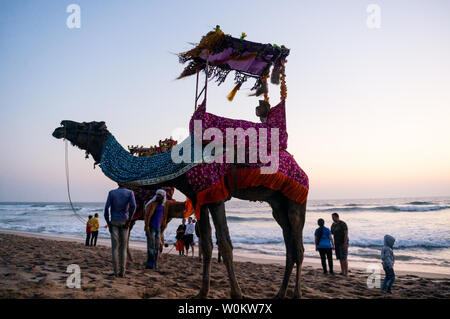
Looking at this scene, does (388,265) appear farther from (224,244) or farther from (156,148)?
(156,148)

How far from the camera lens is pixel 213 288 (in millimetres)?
5586

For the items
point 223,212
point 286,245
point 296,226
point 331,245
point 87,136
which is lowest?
point 331,245

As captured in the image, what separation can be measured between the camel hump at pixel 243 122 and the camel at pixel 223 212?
2.84 ft

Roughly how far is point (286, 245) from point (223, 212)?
1494 mm

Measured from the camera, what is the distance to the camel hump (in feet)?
15.4

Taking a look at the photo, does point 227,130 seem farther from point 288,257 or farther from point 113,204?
point 113,204

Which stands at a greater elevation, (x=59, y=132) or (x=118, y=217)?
(x=59, y=132)

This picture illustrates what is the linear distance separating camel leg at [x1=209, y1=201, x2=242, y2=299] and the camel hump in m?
1.05

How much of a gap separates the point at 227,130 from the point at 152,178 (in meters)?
1.37

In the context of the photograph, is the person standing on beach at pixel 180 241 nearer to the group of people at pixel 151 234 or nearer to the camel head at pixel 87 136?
the group of people at pixel 151 234

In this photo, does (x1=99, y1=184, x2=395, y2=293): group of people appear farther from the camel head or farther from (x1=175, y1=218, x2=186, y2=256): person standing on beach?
(x1=175, y1=218, x2=186, y2=256): person standing on beach

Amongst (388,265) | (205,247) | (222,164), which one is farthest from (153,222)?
(388,265)

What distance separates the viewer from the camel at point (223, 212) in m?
4.45

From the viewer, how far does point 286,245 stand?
5266 millimetres
